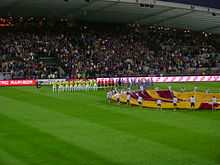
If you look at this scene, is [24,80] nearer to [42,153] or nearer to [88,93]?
[88,93]

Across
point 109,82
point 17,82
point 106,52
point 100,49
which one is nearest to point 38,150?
point 109,82

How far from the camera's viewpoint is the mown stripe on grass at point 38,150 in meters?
19.4

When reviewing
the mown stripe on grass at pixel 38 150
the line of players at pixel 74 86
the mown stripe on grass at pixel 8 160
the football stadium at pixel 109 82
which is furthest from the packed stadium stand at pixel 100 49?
the mown stripe on grass at pixel 8 160

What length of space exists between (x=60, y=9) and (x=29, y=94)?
860 inches

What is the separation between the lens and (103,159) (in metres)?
19.6

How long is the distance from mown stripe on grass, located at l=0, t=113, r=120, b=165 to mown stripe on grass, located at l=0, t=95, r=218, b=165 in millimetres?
511

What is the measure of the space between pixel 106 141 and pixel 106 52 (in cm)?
4677

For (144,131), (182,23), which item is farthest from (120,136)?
(182,23)

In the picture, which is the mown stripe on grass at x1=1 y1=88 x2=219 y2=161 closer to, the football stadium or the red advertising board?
the football stadium

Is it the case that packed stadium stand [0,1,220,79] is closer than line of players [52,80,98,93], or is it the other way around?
line of players [52,80,98,93]

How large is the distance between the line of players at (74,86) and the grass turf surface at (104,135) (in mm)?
11261

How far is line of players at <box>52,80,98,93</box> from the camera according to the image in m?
48.2

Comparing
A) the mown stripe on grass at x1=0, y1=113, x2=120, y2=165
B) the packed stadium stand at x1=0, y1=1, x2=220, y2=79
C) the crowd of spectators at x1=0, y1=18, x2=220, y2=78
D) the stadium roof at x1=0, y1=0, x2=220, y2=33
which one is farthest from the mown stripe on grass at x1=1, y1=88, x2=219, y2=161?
the stadium roof at x1=0, y1=0, x2=220, y2=33

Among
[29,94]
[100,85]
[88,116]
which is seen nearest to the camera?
[88,116]
